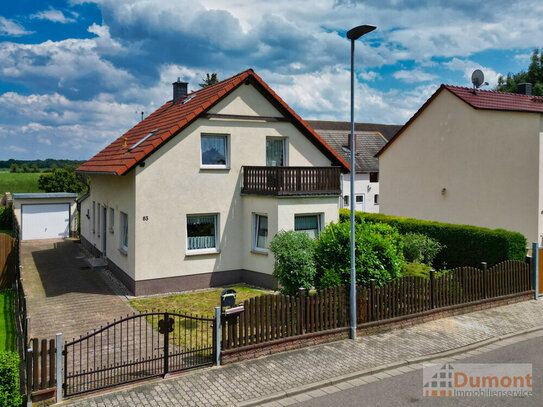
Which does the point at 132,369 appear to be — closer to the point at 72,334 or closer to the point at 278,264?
the point at 72,334

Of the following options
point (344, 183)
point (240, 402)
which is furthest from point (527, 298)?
point (344, 183)

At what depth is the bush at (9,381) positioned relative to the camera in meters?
7.11

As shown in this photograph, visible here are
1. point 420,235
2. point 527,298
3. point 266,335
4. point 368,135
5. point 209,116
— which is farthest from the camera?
point 368,135

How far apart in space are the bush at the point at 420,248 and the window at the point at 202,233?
24.4ft

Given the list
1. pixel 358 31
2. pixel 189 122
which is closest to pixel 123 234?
pixel 189 122

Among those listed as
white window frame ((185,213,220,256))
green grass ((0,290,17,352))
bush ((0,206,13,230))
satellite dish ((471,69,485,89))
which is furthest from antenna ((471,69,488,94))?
bush ((0,206,13,230))

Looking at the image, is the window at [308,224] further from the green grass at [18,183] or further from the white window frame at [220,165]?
the green grass at [18,183]

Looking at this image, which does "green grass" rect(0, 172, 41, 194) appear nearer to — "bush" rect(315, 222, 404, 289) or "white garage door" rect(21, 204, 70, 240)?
"white garage door" rect(21, 204, 70, 240)

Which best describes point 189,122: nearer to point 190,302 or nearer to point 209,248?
point 209,248

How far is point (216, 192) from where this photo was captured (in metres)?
16.5

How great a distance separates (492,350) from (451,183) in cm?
1352

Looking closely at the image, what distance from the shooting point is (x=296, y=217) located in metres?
16.7

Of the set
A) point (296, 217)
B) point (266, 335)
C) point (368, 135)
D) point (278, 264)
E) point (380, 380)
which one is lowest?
point (380, 380)

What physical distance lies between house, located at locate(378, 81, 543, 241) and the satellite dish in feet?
1.35
